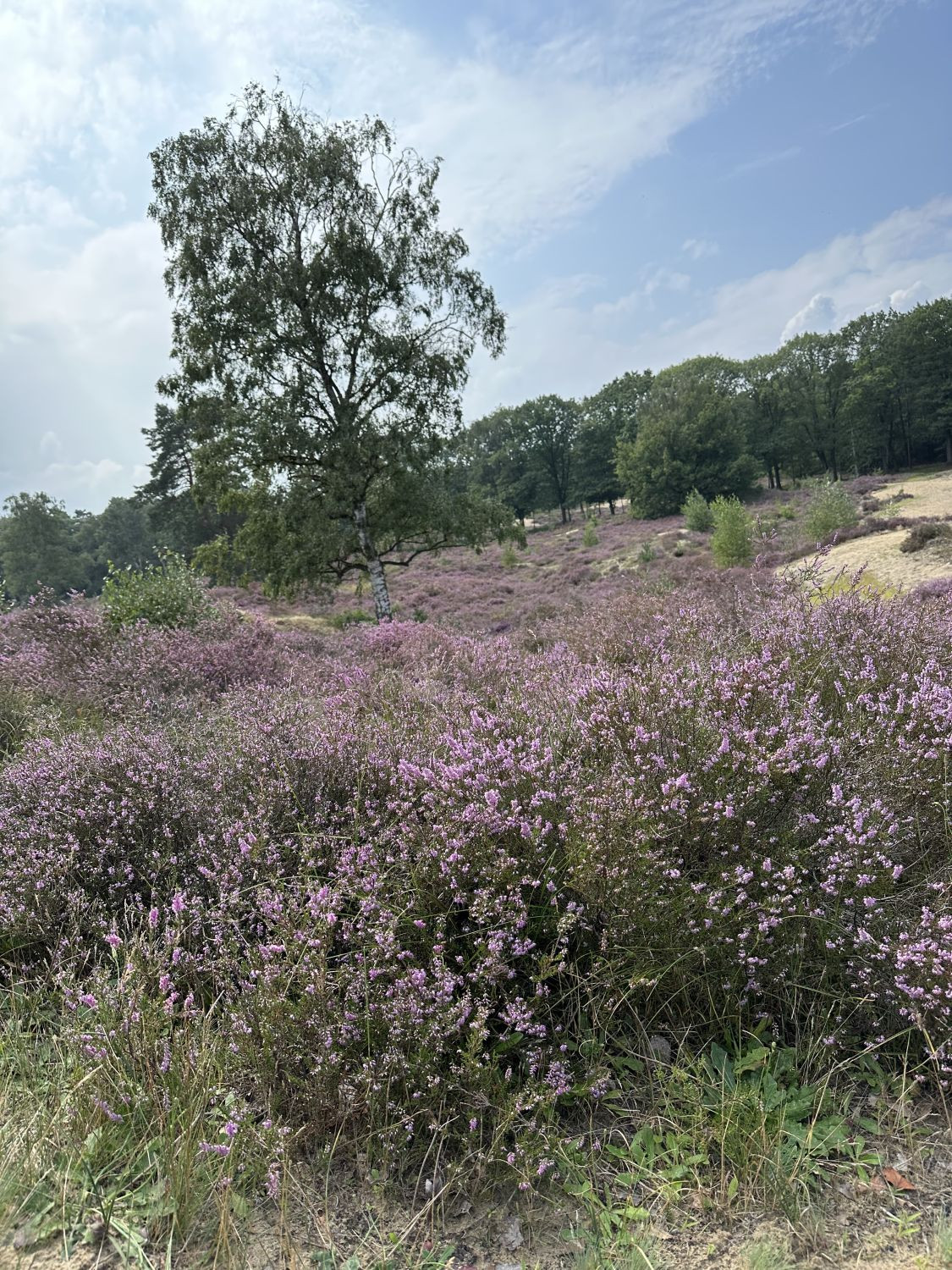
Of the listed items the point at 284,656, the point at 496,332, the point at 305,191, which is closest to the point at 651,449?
the point at 496,332

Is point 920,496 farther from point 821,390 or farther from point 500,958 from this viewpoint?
point 500,958

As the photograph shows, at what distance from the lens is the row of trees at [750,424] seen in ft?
144

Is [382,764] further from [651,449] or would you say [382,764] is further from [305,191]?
[651,449]

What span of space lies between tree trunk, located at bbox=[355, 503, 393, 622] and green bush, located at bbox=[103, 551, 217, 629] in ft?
14.3

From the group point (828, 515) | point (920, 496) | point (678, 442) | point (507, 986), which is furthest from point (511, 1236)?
point (678, 442)

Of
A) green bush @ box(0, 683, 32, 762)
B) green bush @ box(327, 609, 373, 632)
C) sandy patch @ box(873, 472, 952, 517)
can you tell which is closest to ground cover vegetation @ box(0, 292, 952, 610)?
sandy patch @ box(873, 472, 952, 517)

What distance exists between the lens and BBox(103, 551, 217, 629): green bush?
9773mm

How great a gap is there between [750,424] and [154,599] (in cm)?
5229

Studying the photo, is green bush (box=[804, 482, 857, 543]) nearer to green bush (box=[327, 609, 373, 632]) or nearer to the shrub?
the shrub

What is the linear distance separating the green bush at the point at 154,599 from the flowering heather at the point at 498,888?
6.78 metres

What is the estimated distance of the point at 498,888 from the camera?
7.73ft

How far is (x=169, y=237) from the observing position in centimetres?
1374

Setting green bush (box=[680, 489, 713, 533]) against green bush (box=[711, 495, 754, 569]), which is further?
green bush (box=[680, 489, 713, 533])

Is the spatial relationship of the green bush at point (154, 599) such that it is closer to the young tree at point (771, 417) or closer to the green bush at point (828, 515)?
the green bush at point (828, 515)
